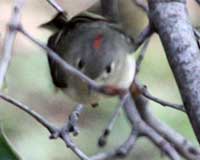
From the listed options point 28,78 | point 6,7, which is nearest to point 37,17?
point 6,7

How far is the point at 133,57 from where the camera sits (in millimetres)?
1320

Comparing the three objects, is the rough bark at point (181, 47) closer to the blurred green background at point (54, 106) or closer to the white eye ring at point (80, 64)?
the white eye ring at point (80, 64)

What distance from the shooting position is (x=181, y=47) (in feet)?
3.25

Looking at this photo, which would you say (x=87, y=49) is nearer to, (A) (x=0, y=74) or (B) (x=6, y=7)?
(A) (x=0, y=74)

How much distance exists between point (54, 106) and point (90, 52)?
1.48 meters

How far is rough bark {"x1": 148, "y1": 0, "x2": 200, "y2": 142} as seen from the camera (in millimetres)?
951

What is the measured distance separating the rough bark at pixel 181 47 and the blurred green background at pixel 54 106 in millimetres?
1335

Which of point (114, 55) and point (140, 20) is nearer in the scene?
point (114, 55)

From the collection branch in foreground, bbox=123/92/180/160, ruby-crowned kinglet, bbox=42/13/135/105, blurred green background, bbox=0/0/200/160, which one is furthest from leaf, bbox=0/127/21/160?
blurred green background, bbox=0/0/200/160

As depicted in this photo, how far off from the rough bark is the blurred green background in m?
1.34

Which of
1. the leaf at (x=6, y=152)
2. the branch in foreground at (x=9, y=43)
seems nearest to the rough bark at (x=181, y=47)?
the branch in foreground at (x=9, y=43)

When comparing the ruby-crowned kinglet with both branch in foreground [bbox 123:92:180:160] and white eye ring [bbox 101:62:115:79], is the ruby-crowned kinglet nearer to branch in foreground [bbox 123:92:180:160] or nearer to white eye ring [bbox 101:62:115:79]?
white eye ring [bbox 101:62:115:79]

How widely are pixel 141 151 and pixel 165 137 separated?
1121 millimetres

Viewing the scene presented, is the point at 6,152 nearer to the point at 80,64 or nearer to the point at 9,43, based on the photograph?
the point at 80,64
